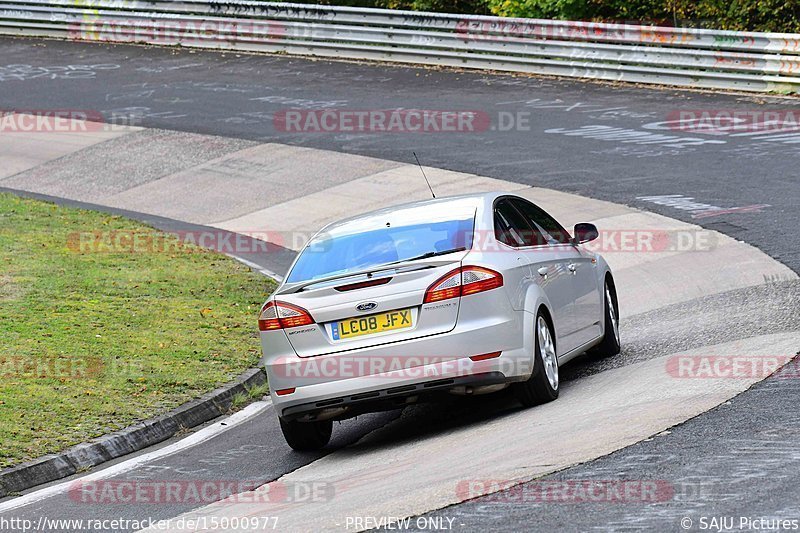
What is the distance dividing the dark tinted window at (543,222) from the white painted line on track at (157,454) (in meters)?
2.62

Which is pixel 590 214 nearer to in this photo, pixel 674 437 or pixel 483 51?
pixel 674 437

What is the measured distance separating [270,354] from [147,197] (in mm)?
12671

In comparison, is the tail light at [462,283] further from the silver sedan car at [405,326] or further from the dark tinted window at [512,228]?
the dark tinted window at [512,228]

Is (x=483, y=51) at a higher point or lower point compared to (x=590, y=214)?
higher

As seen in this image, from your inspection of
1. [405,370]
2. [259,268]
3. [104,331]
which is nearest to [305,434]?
[405,370]

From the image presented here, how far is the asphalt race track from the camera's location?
6648 mm

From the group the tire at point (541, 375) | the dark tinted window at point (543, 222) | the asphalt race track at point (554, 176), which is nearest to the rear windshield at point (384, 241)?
the tire at point (541, 375)

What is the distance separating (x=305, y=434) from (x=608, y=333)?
301cm

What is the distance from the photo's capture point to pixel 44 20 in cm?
3541

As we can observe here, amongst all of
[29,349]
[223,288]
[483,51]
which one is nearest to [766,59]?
[483,51]

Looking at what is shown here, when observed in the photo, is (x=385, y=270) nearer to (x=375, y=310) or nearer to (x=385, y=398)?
(x=375, y=310)

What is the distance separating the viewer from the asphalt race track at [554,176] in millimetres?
6648

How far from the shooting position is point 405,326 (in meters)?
8.56

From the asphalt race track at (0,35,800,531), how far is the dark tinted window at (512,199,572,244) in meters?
1.09
